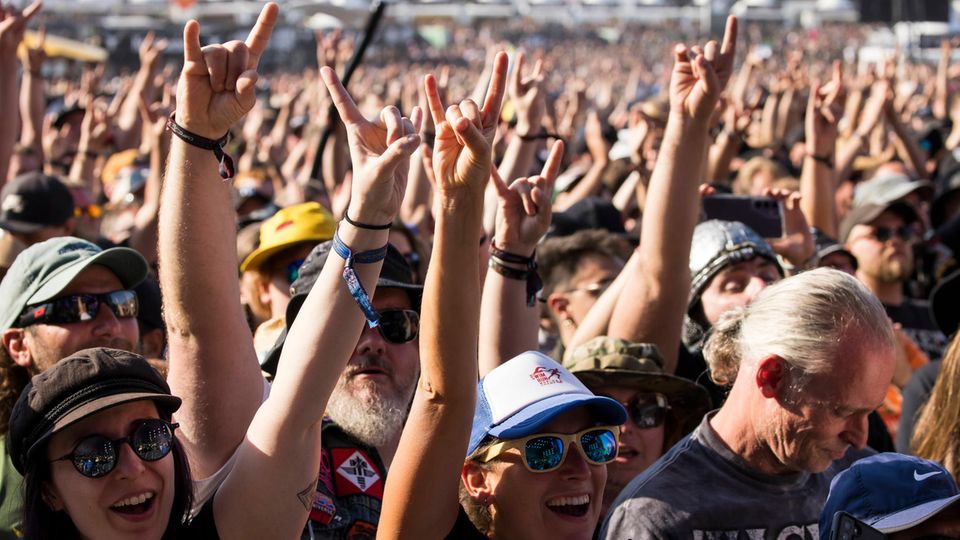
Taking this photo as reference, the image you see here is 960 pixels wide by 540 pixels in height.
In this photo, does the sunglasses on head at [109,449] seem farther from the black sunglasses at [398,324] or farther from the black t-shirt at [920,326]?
the black t-shirt at [920,326]

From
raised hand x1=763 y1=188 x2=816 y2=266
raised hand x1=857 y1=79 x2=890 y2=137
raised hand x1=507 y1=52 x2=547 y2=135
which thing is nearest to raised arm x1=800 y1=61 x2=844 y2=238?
raised hand x1=763 y1=188 x2=816 y2=266

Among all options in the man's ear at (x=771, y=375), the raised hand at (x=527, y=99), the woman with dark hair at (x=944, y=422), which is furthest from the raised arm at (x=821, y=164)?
the man's ear at (x=771, y=375)

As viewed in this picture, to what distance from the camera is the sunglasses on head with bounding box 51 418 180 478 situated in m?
2.31

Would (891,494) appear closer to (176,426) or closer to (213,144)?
(176,426)

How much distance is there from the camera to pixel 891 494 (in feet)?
7.43

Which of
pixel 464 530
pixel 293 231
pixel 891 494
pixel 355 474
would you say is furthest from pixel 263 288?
pixel 891 494

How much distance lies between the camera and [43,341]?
10.3 feet

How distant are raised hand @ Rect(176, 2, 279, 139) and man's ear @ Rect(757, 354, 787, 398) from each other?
120 cm

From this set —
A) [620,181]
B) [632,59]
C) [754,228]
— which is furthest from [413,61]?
[754,228]

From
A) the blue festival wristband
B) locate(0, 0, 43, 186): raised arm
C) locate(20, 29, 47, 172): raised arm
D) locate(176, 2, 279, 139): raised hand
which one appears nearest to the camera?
the blue festival wristband

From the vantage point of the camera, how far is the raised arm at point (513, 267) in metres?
3.26

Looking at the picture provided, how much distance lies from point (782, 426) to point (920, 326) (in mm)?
3169

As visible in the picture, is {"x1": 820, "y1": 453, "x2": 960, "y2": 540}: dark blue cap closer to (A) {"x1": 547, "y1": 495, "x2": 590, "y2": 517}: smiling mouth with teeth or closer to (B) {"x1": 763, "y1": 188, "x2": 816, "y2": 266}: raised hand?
(A) {"x1": 547, "y1": 495, "x2": 590, "y2": 517}: smiling mouth with teeth

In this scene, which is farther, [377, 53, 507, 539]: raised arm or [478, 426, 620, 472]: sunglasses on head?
[478, 426, 620, 472]: sunglasses on head
